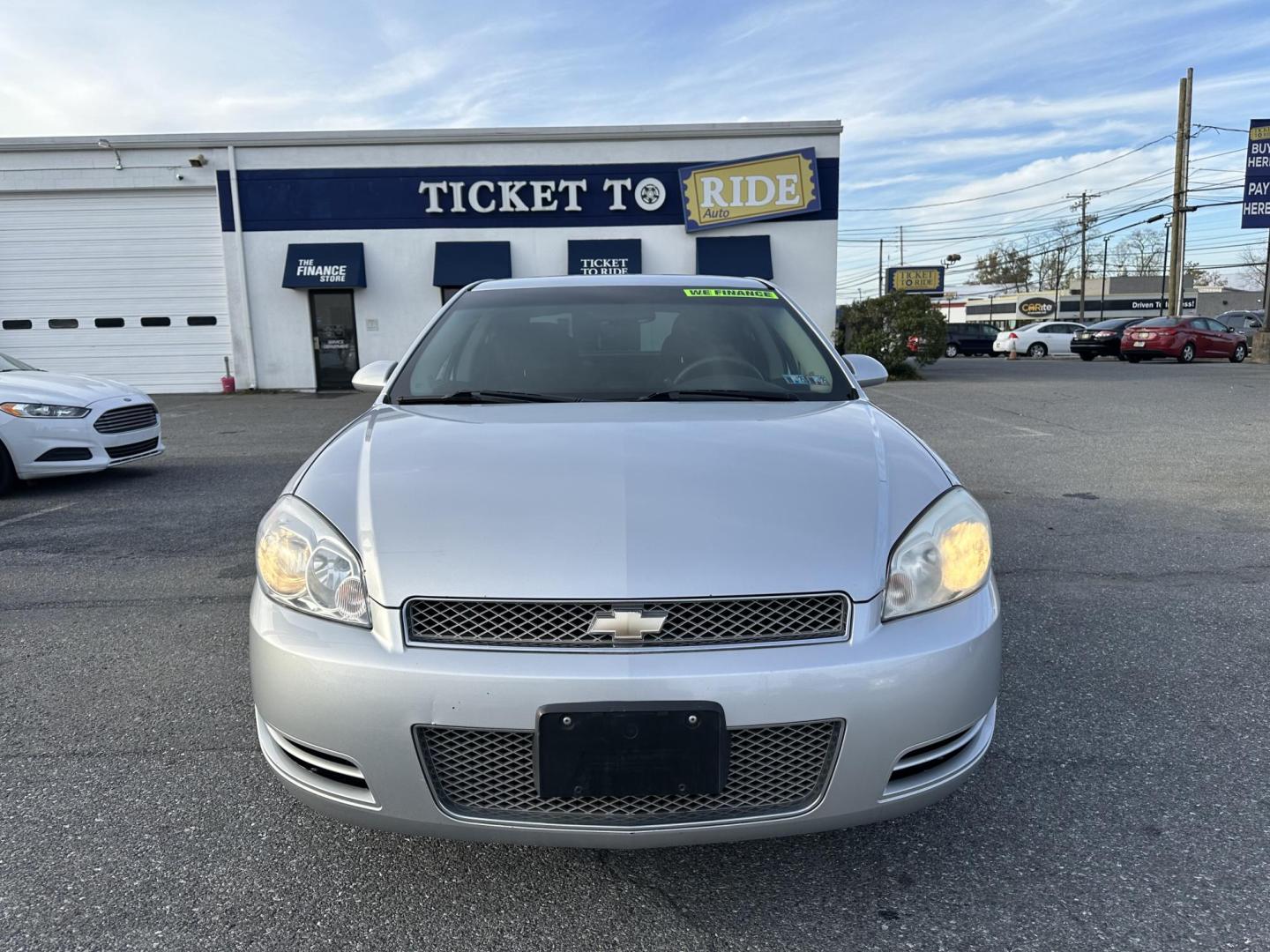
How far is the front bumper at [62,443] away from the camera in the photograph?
254 inches

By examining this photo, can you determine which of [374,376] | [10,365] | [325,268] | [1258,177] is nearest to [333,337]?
[325,268]

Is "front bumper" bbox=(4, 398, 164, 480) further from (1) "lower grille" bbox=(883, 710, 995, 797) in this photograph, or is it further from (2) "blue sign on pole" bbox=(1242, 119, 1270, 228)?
(2) "blue sign on pole" bbox=(1242, 119, 1270, 228)

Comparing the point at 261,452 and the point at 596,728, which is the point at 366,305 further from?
the point at 596,728

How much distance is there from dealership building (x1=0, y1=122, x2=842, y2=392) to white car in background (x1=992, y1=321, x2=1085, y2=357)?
58.2 ft

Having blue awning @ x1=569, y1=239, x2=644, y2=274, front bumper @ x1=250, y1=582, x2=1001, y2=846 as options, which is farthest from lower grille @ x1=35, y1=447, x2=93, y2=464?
blue awning @ x1=569, y1=239, x2=644, y2=274

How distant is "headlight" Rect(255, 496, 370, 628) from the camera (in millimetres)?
1823

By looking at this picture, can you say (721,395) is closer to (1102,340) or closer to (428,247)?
(428,247)

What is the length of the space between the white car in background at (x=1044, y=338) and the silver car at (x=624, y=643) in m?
34.6

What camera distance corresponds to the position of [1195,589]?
13.3 feet

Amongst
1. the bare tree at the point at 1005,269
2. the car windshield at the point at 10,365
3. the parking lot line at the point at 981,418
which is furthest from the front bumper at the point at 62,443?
the bare tree at the point at 1005,269

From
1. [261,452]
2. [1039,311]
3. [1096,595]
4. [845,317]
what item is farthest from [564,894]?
[1039,311]

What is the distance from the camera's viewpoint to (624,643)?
1.69 m

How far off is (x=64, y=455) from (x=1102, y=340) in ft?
93.6

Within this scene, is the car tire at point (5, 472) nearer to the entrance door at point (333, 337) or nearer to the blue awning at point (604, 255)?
the entrance door at point (333, 337)
